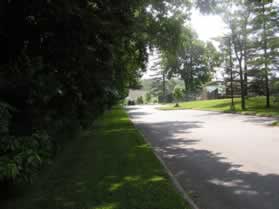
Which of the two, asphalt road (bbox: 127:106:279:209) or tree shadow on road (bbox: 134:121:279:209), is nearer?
tree shadow on road (bbox: 134:121:279:209)

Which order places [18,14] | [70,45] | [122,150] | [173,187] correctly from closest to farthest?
1. [173,187]
2. [18,14]
3. [70,45]
4. [122,150]

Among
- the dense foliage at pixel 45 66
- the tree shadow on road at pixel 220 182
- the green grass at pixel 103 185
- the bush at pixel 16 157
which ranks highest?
the dense foliage at pixel 45 66

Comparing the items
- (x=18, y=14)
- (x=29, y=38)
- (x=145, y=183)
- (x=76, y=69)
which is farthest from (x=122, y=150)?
(x=18, y=14)

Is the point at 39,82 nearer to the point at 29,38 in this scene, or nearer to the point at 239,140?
the point at 29,38

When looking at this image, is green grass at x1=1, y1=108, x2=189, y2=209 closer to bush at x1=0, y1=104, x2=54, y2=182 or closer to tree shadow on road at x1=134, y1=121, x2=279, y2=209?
tree shadow on road at x1=134, y1=121, x2=279, y2=209

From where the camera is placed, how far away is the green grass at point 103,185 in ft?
15.4

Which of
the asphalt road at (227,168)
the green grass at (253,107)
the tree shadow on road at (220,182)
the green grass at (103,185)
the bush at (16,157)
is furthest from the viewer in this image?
the green grass at (253,107)

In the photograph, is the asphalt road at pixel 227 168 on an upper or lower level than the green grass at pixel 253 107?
lower

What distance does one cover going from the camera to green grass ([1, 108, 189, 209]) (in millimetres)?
4703

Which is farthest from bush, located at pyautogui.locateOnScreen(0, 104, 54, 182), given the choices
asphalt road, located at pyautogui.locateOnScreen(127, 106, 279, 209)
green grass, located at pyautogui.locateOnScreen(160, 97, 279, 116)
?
green grass, located at pyautogui.locateOnScreen(160, 97, 279, 116)

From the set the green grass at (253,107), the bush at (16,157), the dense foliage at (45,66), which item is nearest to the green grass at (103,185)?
the dense foliage at (45,66)

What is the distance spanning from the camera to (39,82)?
553 centimetres

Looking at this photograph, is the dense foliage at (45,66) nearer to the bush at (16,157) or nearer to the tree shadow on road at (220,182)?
the bush at (16,157)

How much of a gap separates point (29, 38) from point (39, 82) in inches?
78.3
